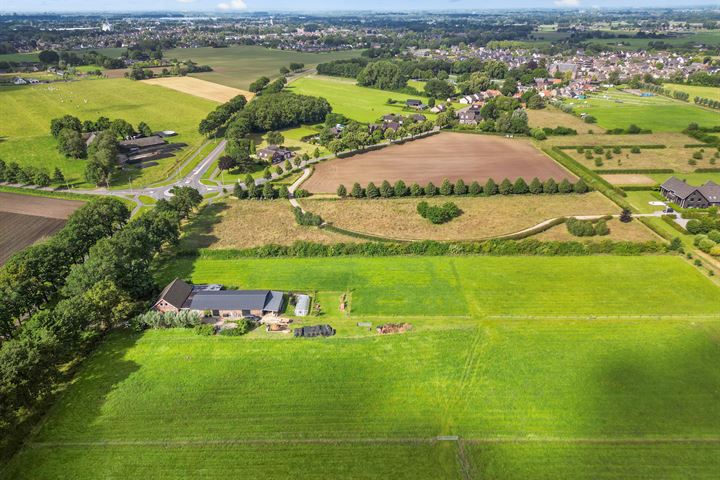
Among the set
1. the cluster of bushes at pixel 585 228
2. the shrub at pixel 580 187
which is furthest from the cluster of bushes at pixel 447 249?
the shrub at pixel 580 187

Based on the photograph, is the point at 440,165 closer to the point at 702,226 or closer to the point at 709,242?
the point at 702,226

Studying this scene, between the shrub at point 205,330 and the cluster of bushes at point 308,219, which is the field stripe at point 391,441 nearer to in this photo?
the shrub at point 205,330

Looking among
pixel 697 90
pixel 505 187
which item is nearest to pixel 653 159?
pixel 505 187

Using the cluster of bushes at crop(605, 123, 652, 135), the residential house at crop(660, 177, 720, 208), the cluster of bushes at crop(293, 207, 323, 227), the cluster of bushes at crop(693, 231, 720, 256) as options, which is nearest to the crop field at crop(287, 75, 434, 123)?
the cluster of bushes at crop(605, 123, 652, 135)

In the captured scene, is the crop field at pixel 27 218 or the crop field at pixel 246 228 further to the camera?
the crop field at pixel 246 228

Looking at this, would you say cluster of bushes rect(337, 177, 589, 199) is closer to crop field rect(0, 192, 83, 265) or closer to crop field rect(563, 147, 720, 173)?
crop field rect(563, 147, 720, 173)

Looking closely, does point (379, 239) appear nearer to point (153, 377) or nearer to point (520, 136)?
point (153, 377)

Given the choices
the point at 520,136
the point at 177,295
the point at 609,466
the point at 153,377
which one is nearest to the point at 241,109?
the point at 520,136
